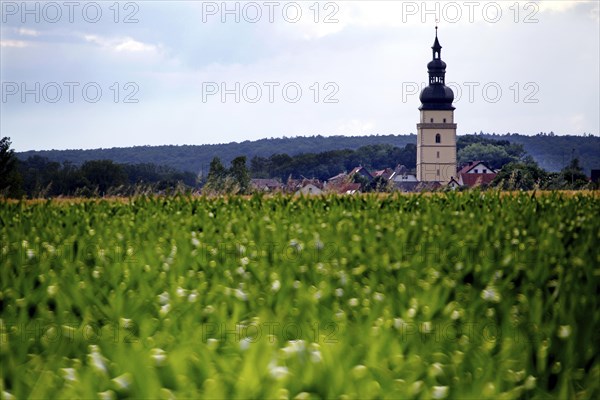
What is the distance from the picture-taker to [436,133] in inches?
6014

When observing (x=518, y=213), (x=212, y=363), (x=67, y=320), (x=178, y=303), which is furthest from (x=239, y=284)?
(x=518, y=213)

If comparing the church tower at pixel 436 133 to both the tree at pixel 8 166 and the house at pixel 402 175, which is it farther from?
the tree at pixel 8 166

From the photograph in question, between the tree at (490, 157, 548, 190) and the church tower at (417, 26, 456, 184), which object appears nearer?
the tree at (490, 157, 548, 190)

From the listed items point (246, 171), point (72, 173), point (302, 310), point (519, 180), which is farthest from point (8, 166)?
point (302, 310)

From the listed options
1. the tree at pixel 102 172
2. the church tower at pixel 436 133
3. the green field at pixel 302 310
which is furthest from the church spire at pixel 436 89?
the green field at pixel 302 310

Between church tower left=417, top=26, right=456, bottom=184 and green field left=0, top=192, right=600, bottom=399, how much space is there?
462 feet

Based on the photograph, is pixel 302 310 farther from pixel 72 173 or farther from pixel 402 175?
pixel 402 175

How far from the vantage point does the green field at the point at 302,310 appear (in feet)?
11.9

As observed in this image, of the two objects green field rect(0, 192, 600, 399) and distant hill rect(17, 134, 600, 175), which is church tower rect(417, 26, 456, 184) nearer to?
distant hill rect(17, 134, 600, 175)

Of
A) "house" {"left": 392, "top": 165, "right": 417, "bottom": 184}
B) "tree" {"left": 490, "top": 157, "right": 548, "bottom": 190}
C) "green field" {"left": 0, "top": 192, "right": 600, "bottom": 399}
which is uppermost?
"house" {"left": 392, "top": 165, "right": 417, "bottom": 184}

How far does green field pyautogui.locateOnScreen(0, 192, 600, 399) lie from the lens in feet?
11.9

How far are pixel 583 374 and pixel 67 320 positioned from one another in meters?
3.19

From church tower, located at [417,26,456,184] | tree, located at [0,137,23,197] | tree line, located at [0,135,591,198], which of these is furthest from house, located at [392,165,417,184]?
tree, located at [0,137,23,197]

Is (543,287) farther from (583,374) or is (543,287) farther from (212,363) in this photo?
(212,363)
